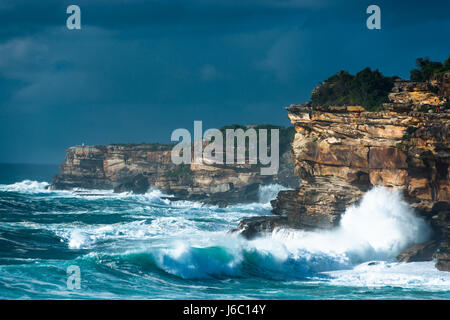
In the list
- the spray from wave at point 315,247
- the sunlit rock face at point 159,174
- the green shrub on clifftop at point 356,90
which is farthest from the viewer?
the sunlit rock face at point 159,174

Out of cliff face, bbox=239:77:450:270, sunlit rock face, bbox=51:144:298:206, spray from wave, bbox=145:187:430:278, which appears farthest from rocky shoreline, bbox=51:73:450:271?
sunlit rock face, bbox=51:144:298:206

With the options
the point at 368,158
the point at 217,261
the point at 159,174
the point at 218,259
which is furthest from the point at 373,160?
the point at 159,174

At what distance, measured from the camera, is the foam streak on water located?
21562 millimetres

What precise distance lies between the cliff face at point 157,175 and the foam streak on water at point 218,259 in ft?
80.6

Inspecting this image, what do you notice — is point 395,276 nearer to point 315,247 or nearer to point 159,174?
point 315,247

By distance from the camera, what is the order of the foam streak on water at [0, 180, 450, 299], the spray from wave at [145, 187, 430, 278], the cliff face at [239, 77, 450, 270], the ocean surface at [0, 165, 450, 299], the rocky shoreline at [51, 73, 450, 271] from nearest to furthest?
the ocean surface at [0, 165, 450, 299], the foam streak on water at [0, 180, 450, 299], the spray from wave at [145, 187, 430, 278], the rocky shoreline at [51, 73, 450, 271], the cliff face at [239, 77, 450, 270]

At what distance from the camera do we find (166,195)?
7038 cm

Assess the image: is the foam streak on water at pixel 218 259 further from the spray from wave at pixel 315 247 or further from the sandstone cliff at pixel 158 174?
the sandstone cliff at pixel 158 174

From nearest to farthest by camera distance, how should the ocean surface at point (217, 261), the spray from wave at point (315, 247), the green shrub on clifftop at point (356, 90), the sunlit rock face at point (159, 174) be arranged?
the ocean surface at point (217, 261)
the spray from wave at point (315, 247)
the green shrub on clifftop at point (356, 90)
the sunlit rock face at point (159, 174)

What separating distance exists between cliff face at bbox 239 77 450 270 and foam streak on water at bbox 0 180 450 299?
90cm

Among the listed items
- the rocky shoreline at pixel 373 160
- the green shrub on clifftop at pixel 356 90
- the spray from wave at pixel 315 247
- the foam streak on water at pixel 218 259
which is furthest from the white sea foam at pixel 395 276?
the green shrub on clifftop at pixel 356 90

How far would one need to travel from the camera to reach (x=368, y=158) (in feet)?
103

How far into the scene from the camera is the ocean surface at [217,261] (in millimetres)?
21359

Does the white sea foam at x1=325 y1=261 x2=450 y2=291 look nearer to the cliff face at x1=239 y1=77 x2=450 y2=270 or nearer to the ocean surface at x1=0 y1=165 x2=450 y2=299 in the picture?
the ocean surface at x1=0 y1=165 x2=450 y2=299
